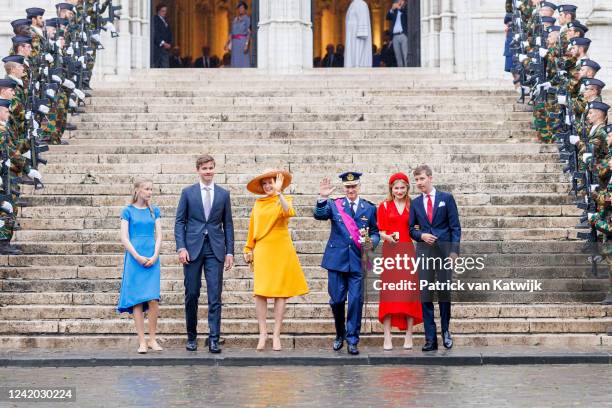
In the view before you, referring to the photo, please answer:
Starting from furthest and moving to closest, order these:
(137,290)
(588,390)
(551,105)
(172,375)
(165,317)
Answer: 1. (551,105)
2. (165,317)
3. (137,290)
4. (172,375)
5. (588,390)

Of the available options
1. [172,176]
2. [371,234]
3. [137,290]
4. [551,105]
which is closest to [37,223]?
[172,176]

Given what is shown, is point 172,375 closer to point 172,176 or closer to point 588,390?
point 588,390

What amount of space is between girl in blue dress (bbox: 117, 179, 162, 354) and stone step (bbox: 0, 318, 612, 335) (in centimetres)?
54

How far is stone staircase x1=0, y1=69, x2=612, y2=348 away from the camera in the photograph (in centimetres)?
1435

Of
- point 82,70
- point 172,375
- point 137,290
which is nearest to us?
point 172,375

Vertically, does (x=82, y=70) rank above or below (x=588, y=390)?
above

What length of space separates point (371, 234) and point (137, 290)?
238 cm

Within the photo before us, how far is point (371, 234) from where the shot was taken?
557 inches

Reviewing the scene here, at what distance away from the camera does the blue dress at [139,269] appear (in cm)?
1363

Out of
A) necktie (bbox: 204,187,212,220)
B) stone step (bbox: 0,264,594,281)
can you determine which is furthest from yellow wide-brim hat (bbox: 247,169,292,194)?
stone step (bbox: 0,264,594,281)

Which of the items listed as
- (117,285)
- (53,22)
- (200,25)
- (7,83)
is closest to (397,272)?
(117,285)

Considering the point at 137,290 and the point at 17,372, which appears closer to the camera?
the point at 17,372

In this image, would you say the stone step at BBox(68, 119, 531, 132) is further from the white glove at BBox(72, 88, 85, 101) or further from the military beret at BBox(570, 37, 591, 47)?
the military beret at BBox(570, 37, 591, 47)

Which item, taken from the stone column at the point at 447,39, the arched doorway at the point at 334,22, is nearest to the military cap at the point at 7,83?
the stone column at the point at 447,39
